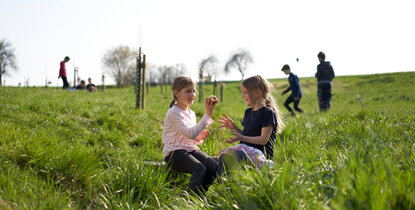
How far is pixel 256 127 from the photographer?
10.9ft

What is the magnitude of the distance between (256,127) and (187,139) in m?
0.85

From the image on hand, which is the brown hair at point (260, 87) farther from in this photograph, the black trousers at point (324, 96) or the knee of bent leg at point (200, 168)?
the black trousers at point (324, 96)

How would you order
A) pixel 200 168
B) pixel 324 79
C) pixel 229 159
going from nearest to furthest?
pixel 229 159 < pixel 200 168 < pixel 324 79

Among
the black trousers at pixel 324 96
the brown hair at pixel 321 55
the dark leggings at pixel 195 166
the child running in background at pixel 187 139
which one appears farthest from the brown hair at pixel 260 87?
the black trousers at pixel 324 96

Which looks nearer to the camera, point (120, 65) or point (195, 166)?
point (195, 166)

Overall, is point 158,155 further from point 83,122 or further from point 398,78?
point 398,78

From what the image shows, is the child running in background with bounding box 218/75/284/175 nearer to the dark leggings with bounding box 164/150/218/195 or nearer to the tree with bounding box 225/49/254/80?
the dark leggings with bounding box 164/150/218/195

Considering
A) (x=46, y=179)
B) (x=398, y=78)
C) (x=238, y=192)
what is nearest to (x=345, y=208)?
(x=238, y=192)

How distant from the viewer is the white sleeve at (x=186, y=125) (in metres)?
3.24

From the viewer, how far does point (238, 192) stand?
6.82ft

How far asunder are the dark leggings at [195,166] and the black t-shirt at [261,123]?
1.79 ft

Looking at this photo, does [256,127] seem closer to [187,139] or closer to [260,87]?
[260,87]

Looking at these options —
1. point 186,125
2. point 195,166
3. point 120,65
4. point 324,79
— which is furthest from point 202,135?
point 120,65

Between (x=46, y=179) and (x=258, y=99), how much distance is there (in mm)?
2402
